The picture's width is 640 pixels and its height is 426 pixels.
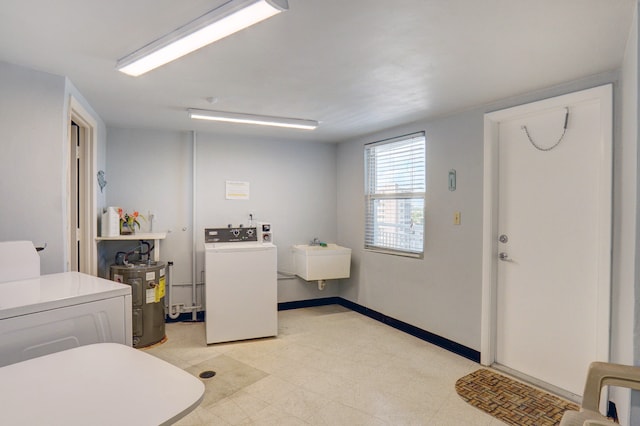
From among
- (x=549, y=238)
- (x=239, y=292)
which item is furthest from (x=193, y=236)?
(x=549, y=238)

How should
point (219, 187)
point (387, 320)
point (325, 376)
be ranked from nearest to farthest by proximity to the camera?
point (325, 376) < point (387, 320) < point (219, 187)

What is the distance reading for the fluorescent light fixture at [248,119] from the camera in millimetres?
3461

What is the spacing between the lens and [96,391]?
3.35 ft

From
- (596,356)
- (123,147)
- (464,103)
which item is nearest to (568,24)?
(464,103)

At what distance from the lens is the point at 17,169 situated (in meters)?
2.39

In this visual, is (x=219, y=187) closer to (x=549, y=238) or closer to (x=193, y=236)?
(x=193, y=236)

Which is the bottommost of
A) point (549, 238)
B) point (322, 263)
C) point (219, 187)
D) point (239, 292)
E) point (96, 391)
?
point (239, 292)

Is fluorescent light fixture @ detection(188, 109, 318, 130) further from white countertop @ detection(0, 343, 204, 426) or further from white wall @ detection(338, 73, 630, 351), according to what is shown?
white countertop @ detection(0, 343, 204, 426)

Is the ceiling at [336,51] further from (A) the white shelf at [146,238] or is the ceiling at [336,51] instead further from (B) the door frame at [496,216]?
(A) the white shelf at [146,238]

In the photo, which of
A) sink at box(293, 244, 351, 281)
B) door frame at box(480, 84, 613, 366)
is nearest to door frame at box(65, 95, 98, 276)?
sink at box(293, 244, 351, 281)

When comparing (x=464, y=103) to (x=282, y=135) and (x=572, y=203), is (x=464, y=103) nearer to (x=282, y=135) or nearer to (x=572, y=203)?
(x=572, y=203)

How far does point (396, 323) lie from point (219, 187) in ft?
9.21

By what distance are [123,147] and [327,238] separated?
9.66 ft

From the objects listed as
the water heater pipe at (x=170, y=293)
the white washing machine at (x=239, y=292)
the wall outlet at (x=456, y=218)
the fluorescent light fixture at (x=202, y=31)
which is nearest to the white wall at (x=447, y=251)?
the wall outlet at (x=456, y=218)
